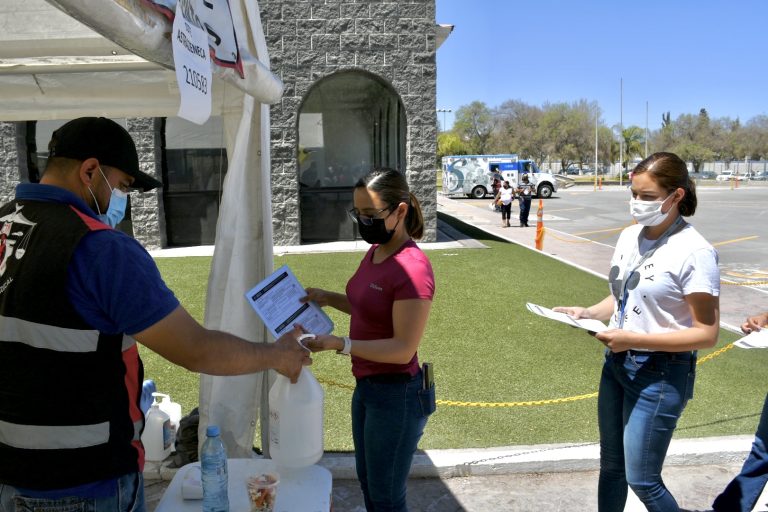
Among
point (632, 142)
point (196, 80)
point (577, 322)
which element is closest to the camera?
point (196, 80)

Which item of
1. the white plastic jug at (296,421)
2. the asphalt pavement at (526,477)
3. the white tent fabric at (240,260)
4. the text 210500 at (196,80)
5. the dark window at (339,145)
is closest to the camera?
the text 210500 at (196,80)

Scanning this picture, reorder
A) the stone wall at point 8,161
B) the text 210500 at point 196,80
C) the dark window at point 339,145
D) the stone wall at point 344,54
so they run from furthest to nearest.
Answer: the dark window at point 339,145 → the stone wall at point 344,54 → the stone wall at point 8,161 → the text 210500 at point 196,80

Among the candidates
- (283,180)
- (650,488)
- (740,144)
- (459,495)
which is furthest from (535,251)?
(740,144)

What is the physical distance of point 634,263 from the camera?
115 inches

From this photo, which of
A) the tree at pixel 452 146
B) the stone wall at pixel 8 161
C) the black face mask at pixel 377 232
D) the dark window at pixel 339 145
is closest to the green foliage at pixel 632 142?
the tree at pixel 452 146

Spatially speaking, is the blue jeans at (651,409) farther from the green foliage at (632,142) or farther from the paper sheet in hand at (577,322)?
the green foliage at (632,142)

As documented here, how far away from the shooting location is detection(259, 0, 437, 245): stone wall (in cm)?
1397

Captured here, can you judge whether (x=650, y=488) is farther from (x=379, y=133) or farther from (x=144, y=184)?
(x=379, y=133)

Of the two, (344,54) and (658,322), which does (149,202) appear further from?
(658,322)

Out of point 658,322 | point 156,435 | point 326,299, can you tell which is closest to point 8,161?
point 156,435

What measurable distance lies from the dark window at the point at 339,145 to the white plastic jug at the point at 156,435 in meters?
11.6

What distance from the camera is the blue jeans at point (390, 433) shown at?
8.71 feet

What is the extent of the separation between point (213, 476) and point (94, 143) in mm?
1199

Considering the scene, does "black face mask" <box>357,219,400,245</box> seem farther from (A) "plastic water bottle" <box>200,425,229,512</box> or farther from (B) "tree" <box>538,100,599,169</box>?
(B) "tree" <box>538,100,599,169</box>
